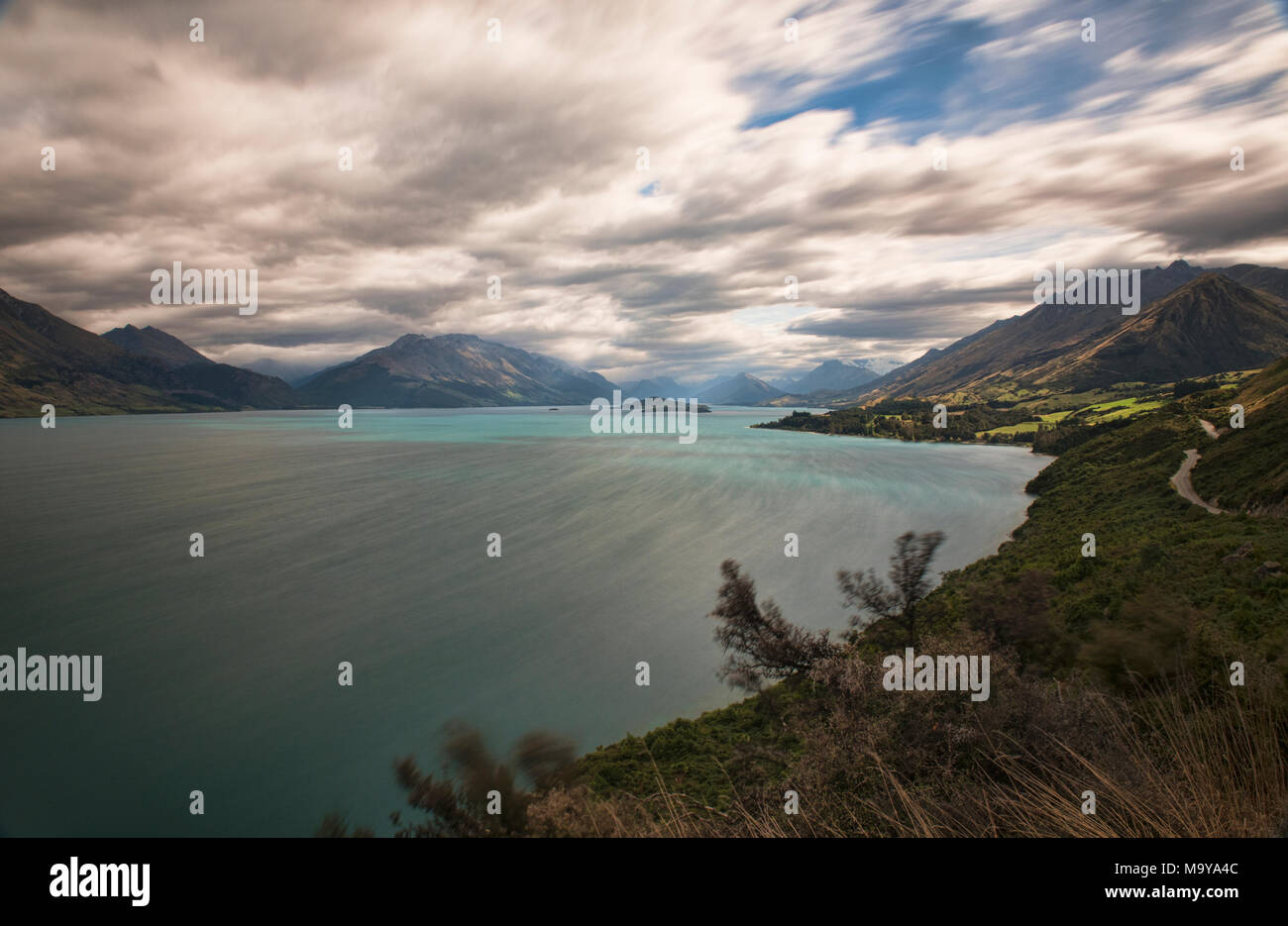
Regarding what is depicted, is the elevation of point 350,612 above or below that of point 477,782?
above

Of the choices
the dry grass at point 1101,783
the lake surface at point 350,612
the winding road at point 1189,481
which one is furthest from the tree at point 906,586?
→ the winding road at point 1189,481

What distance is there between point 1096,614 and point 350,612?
33.3m

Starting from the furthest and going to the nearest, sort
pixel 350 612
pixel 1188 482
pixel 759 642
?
1. pixel 1188 482
2. pixel 350 612
3. pixel 759 642

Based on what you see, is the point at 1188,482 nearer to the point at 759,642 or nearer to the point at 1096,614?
the point at 1096,614

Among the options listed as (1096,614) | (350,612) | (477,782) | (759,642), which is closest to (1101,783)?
(759,642)

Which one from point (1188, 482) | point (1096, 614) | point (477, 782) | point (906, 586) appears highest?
point (1188, 482)

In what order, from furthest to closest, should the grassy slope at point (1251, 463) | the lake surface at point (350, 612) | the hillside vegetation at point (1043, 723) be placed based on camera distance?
the grassy slope at point (1251, 463) → the lake surface at point (350, 612) → the hillside vegetation at point (1043, 723)

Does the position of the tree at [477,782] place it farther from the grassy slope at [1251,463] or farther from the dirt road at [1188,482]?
the dirt road at [1188,482]

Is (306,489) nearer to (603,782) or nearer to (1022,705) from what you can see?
(603,782)

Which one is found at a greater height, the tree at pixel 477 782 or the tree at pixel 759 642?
the tree at pixel 759 642

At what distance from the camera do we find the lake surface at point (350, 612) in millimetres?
16875

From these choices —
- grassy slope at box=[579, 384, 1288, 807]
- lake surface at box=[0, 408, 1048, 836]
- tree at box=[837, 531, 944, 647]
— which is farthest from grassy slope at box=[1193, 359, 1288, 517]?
tree at box=[837, 531, 944, 647]

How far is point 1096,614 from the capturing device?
803 inches

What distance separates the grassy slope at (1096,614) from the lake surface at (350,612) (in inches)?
106
